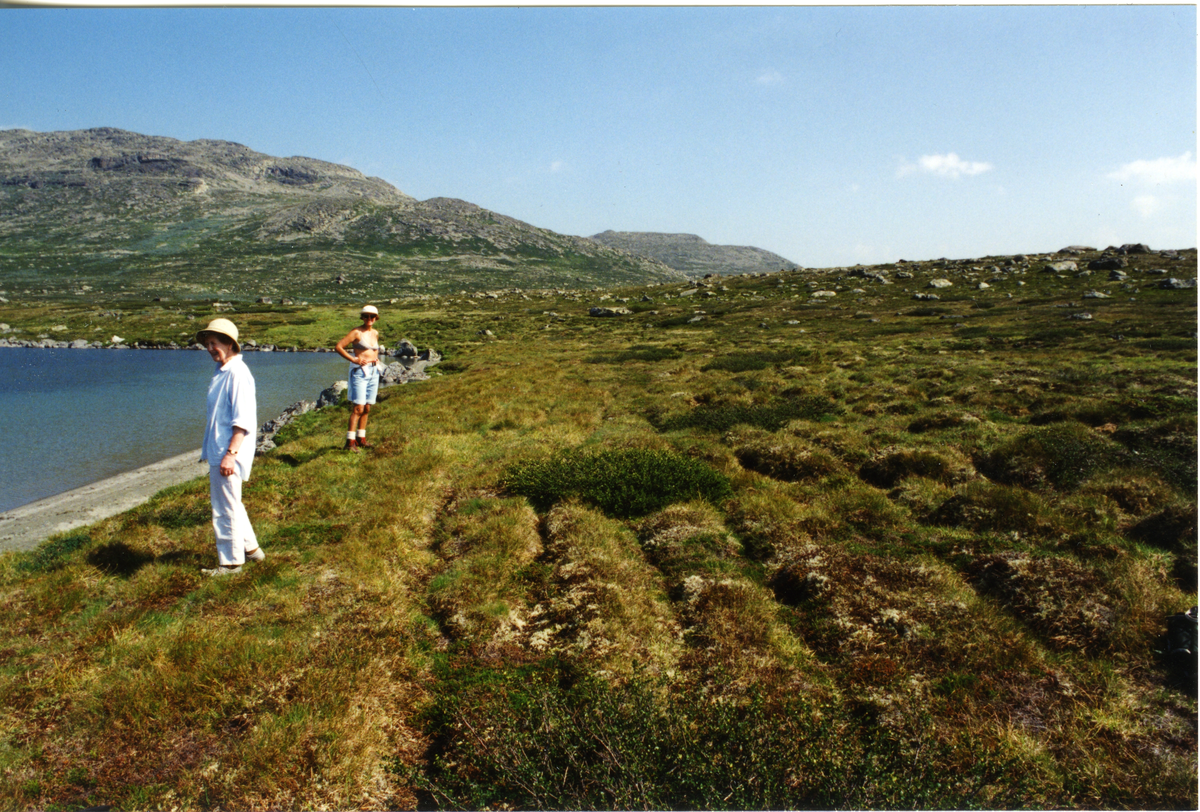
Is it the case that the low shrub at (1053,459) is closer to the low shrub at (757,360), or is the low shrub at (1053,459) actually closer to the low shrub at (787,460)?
the low shrub at (787,460)

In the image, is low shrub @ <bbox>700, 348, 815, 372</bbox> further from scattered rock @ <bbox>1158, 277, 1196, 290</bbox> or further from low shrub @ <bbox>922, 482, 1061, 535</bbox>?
scattered rock @ <bbox>1158, 277, 1196, 290</bbox>

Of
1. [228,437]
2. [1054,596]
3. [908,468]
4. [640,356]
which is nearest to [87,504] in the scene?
[228,437]

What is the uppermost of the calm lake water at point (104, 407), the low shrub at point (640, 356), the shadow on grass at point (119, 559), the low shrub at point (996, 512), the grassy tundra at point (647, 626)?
the low shrub at point (640, 356)

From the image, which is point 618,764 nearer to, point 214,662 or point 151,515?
point 214,662

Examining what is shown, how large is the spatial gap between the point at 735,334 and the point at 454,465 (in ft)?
123

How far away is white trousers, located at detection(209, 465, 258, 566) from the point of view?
7.71 meters

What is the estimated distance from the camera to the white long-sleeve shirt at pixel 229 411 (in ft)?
24.9

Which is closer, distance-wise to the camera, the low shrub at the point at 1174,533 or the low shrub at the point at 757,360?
the low shrub at the point at 1174,533

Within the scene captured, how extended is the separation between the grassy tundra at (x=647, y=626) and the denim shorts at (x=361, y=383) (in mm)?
1724

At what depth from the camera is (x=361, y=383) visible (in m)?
14.3

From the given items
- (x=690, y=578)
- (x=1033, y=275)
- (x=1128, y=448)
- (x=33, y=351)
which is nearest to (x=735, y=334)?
(x=1128, y=448)

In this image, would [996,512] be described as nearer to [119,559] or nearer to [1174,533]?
[1174,533]

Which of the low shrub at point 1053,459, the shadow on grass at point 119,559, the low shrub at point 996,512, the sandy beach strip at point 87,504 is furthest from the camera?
the sandy beach strip at point 87,504

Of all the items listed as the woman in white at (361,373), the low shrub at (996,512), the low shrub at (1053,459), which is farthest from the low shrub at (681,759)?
the woman in white at (361,373)
